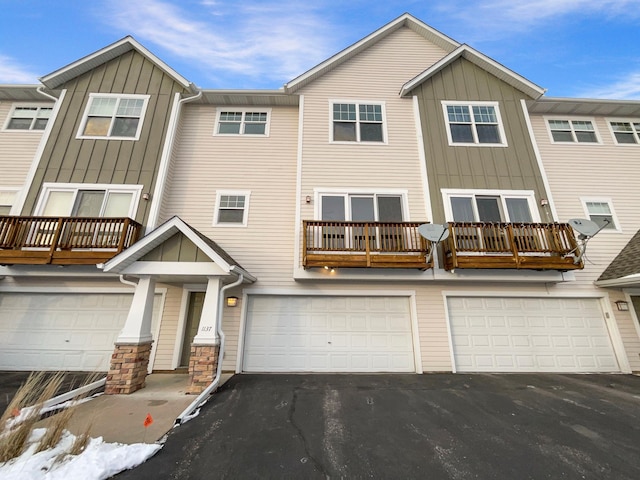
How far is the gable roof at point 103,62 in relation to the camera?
8.58m

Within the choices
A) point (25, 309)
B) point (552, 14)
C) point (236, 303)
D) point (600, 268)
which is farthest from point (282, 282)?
point (552, 14)

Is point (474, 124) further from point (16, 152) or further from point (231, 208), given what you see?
point (16, 152)

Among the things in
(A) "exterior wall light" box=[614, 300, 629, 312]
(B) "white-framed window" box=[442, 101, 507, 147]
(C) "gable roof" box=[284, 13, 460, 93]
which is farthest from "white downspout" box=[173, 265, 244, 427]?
(A) "exterior wall light" box=[614, 300, 629, 312]

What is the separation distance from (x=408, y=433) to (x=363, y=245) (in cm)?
430

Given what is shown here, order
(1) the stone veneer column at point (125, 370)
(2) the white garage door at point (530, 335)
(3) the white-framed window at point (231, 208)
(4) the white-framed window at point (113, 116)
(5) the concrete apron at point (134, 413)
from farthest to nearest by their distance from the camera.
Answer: (4) the white-framed window at point (113, 116) → (3) the white-framed window at point (231, 208) → (2) the white garage door at point (530, 335) → (1) the stone veneer column at point (125, 370) → (5) the concrete apron at point (134, 413)

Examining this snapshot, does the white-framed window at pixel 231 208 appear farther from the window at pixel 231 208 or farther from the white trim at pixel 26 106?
the white trim at pixel 26 106

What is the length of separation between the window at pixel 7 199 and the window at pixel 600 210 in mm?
18682

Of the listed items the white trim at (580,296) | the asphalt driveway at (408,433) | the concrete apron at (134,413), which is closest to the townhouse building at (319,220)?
the white trim at (580,296)

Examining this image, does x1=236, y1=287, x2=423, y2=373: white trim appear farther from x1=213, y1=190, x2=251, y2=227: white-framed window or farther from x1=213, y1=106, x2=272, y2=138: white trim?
x1=213, y1=106, x2=272, y2=138: white trim

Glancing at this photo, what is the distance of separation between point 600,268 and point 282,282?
386 inches

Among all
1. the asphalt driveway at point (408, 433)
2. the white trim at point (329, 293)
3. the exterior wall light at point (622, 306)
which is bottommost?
the asphalt driveway at point (408, 433)

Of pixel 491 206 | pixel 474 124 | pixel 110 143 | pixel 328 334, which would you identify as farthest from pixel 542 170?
pixel 110 143

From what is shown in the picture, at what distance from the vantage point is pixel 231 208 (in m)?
8.24

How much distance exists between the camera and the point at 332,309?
24.2 feet
